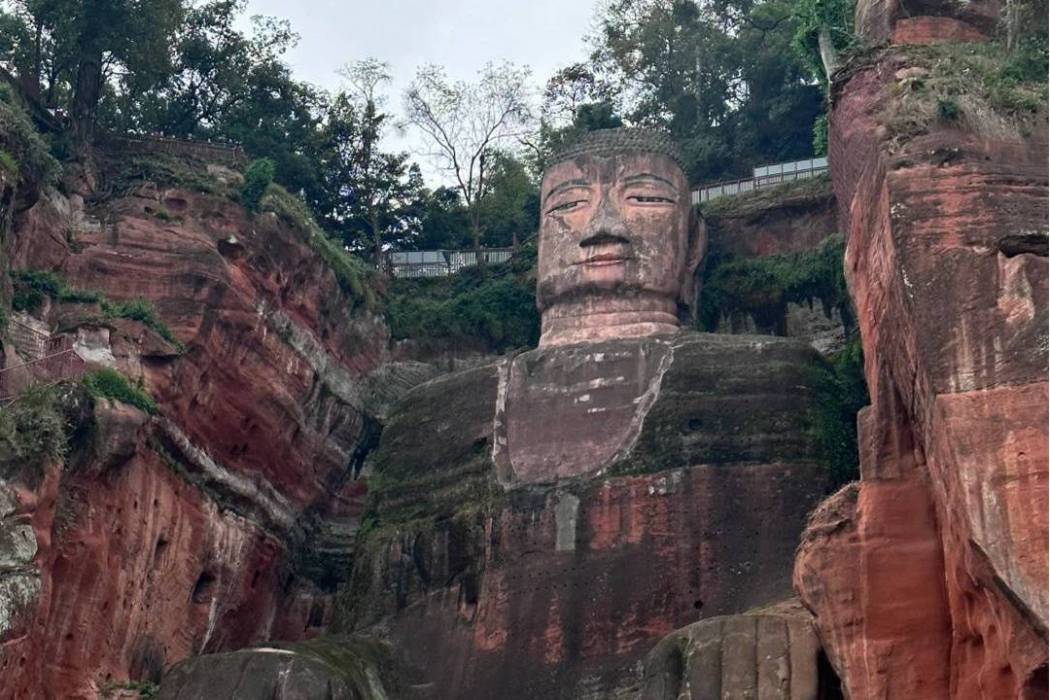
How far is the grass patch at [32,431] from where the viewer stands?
753 inches

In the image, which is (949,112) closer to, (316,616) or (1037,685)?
(1037,685)

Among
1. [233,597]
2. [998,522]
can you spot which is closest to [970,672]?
[998,522]

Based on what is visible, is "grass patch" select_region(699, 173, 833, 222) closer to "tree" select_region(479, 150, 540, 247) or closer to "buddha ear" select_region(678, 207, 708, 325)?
"buddha ear" select_region(678, 207, 708, 325)

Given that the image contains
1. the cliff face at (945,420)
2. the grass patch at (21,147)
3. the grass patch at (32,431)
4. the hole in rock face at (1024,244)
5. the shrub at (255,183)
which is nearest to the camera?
the cliff face at (945,420)

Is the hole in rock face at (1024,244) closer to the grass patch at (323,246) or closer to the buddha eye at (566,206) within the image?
the buddha eye at (566,206)

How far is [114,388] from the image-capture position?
69.8 ft

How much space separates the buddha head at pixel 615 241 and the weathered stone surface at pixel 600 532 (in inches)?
46.9

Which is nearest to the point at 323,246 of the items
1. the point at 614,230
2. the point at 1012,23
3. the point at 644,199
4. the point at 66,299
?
the point at 614,230

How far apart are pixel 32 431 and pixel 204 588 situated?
4479 millimetres

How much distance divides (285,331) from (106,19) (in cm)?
477

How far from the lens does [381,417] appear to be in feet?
88.7

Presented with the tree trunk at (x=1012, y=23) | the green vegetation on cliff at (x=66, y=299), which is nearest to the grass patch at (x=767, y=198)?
the green vegetation on cliff at (x=66, y=299)

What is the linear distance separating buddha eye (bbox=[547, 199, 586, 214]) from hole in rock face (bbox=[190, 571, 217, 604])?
262 inches

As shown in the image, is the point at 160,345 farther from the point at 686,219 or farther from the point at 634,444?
the point at 686,219
